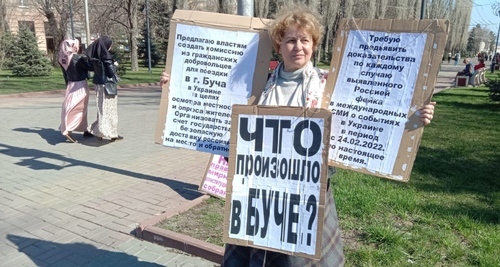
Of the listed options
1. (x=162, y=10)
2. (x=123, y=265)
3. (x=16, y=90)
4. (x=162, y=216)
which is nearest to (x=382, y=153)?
(x=123, y=265)

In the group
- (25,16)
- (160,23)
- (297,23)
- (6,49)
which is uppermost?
(160,23)

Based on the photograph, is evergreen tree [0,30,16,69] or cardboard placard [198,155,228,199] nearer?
cardboard placard [198,155,228,199]

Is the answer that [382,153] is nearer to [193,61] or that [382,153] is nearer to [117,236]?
[193,61]

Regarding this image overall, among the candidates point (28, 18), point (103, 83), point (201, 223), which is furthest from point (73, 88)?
point (28, 18)

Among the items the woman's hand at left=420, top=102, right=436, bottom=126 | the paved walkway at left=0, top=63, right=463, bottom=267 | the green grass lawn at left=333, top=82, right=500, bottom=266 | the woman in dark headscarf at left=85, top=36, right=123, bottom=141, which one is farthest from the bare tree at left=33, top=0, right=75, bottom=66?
the woman's hand at left=420, top=102, right=436, bottom=126

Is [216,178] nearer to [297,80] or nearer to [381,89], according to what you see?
[297,80]

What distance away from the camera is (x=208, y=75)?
2.48 meters

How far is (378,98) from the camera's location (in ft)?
6.37

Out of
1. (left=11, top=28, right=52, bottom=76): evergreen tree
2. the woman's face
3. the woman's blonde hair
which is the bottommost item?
(left=11, top=28, right=52, bottom=76): evergreen tree

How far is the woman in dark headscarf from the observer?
7086 millimetres

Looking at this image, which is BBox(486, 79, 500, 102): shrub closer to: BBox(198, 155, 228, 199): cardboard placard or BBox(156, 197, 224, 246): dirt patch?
BBox(198, 155, 228, 199): cardboard placard

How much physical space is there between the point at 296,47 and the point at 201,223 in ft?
7.83

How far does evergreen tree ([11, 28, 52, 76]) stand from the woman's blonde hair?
23441mm

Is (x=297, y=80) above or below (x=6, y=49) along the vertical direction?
above
